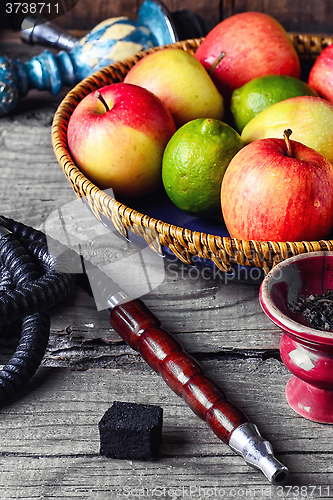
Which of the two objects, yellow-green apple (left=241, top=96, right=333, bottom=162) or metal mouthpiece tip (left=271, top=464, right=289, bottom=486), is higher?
yellow-green apple (left=241, top=96, right=333, bottom=162)

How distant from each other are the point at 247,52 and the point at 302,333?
0.55 metres

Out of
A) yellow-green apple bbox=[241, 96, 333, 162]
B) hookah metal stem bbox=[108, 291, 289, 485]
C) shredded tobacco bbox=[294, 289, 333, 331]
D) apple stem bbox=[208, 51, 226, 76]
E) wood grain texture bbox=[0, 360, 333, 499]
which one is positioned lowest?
wood grain texture bbox=[0, 360, 333, 499]

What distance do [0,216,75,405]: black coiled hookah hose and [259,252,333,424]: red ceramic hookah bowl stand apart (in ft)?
0.76

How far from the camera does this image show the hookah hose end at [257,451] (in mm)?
404

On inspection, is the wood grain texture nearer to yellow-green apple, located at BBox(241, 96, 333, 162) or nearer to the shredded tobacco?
the shredded tobacco

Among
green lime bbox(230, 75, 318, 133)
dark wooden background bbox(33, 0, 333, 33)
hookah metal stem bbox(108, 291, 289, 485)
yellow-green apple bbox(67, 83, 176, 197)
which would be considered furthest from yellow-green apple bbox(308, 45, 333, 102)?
dark wooden background bbox(33, 0, 333, 33)

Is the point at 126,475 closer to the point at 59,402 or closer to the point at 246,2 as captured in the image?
the point at 59,402

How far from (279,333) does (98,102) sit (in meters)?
0.40

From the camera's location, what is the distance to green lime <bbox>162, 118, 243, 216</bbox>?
60cm

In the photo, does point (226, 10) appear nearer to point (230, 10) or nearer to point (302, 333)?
point (230, 10)

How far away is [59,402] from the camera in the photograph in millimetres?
494

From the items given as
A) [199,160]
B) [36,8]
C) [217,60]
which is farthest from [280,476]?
[36,8]

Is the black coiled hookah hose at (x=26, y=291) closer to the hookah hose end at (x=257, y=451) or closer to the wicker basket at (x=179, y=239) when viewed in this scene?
the wicker basket at (x=179, y=239)

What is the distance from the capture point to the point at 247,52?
793mm
